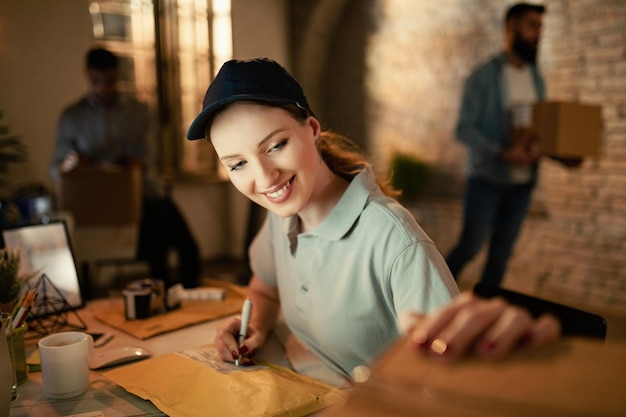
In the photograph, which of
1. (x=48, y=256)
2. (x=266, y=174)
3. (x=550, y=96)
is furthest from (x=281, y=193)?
(x=550, y=96)

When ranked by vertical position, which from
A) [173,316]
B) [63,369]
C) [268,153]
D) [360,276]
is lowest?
[173,316]

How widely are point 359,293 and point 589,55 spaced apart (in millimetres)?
3186

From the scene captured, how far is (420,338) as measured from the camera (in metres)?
0.49

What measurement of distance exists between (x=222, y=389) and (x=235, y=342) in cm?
19

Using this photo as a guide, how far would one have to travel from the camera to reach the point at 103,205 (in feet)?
8.30

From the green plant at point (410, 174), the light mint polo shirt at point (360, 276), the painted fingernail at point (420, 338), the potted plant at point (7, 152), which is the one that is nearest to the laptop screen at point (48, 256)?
the light mint polo shirt at point (360, 276)

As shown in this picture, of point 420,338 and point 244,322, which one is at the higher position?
point 420,338

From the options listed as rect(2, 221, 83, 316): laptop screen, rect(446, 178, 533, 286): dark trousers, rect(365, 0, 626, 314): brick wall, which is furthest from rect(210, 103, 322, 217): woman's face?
rect(365, 0, 626, 314): brick wall

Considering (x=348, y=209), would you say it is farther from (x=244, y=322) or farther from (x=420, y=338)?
(x=420, y=338)

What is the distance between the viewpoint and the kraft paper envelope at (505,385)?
15.6 inches

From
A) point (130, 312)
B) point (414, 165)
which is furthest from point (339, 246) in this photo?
point (414, 165)

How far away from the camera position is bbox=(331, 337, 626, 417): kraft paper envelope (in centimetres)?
40

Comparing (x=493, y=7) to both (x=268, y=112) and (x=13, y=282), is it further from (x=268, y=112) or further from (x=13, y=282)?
(x=13, y=282)

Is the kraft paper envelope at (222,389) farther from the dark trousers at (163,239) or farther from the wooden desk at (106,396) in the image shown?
the dark trousers at (163,239)
